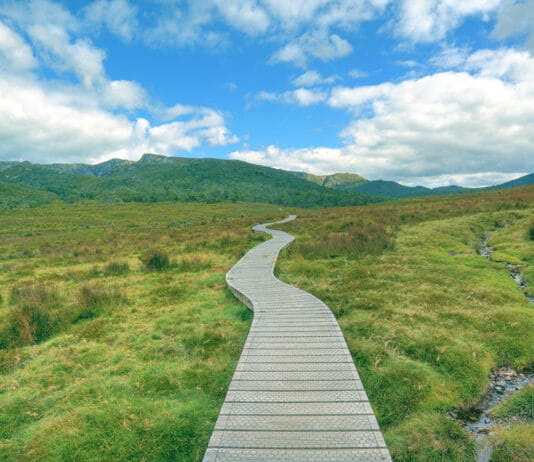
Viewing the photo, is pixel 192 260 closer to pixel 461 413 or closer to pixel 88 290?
pixel 88 290

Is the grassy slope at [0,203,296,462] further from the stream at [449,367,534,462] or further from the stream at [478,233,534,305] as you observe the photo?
the stream at [478,233,534,305]

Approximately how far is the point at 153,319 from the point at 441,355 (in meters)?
8.57

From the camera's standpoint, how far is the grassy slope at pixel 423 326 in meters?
5.54

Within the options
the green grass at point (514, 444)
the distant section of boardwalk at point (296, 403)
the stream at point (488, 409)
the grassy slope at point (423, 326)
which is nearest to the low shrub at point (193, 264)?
the grassy slope at point (423, 326)

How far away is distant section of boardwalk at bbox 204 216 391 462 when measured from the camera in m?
4.19

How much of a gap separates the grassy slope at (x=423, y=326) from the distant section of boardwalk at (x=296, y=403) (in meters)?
0.92

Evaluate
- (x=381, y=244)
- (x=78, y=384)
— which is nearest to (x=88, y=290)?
(x=78, y=384)

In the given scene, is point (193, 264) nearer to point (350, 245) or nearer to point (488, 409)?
point (350, 245)

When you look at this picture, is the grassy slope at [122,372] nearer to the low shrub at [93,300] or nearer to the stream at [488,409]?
the low shrub at [93,300]

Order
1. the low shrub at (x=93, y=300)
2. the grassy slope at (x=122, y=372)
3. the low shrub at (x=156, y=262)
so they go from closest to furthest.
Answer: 1. the grassy slope at (x=122, y=372)
2. the low shrub at (x=93, y=300)
3. the low shrub at (x=156, y=262)

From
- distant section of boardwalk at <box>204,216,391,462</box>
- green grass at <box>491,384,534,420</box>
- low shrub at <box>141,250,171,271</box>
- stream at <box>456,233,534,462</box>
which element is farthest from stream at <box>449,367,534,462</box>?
low shrub at <box>141,250,171,271</box>

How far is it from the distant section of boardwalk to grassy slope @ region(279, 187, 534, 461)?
36.1 inches

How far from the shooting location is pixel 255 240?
2764 cm

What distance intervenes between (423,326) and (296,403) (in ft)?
17.2
